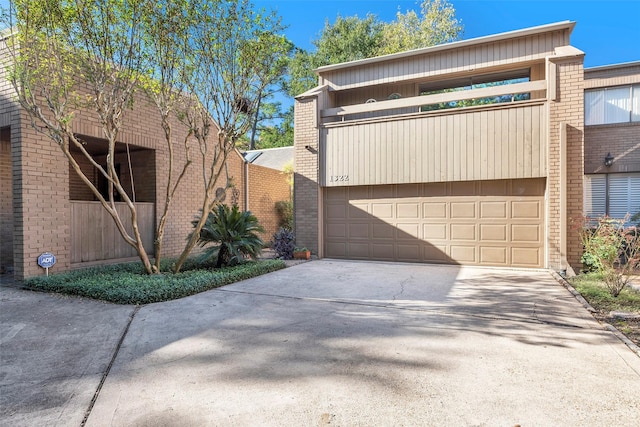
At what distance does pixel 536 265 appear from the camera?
319 inches

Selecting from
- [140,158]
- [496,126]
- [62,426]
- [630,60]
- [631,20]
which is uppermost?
[631,20]

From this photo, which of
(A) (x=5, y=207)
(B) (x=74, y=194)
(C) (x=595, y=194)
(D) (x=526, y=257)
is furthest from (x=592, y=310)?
(B) (x=74, y=194)

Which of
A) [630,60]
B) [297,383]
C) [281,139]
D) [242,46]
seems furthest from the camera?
[281,139]

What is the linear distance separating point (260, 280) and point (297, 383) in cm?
431

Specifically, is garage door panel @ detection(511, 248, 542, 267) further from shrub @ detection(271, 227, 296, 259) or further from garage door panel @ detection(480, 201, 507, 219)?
shrub @ detection(271, 227, 296, 259)

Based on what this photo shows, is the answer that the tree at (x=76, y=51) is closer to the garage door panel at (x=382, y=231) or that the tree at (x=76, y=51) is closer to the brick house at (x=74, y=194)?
the brick house at (x=74, y=194)

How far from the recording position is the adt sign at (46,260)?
21.3 feet

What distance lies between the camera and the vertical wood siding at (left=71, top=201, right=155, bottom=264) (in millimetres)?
7344

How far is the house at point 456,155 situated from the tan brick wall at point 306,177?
3cm

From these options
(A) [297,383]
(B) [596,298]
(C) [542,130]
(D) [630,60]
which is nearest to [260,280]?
(A) [297,383]

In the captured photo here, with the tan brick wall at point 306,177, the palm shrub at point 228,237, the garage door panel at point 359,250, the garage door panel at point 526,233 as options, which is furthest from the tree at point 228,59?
the garage door panel at point 526,233

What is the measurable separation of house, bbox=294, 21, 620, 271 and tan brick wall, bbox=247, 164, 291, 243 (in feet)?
10.2

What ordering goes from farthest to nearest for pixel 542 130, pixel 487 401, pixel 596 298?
pixel 542 130
pixel 596 298
pixel 487 401

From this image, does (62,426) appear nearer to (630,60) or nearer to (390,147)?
(390,147)
